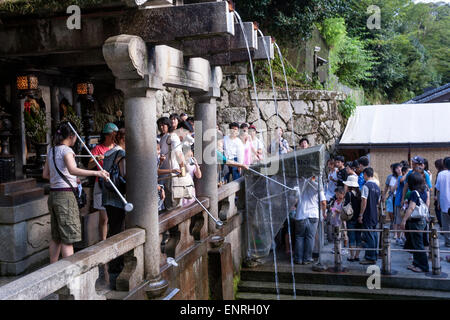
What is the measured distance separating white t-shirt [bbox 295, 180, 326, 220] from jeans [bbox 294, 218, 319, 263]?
0.10m

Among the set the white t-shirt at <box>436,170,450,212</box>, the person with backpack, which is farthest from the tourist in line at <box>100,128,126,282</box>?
the white t-shirt at <box>436,170,450,212</box>

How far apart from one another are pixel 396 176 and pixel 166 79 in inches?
277

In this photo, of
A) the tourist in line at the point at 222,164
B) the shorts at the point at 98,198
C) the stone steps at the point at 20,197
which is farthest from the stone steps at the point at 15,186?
the tourist in line at the point at 222,164

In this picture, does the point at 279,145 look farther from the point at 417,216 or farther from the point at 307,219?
the point at 417,216

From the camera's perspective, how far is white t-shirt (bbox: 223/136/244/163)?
424 inches

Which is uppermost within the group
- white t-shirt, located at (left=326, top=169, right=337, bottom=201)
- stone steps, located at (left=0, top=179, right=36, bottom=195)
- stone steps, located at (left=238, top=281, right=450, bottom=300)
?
stone steps, located at (left=0, top=179, right=36, bottom=195)

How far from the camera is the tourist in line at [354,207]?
31.1 feet

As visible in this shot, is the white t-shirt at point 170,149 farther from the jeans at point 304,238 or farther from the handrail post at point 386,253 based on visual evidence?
the handrail post at point 386,253

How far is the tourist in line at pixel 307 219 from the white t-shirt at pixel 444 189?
291cm

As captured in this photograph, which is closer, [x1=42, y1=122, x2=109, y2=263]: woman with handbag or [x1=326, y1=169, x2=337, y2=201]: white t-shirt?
[x1=42, y1=122, x2=109, y2=263]: woman with handbag

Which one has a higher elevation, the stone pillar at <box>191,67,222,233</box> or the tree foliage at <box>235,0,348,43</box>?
the tree foliage at <box>235,0,348,43</box>

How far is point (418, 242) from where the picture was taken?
9.27 m

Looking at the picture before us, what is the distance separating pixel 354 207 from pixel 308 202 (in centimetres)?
101

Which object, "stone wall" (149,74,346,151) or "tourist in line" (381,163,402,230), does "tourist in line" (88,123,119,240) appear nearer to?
"tourist in line" (381,163,402,230)
